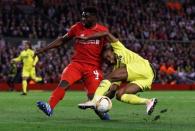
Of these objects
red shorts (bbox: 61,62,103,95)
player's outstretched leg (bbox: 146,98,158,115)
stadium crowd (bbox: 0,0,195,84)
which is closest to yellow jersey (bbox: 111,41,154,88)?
red shorts (bbox: 61,62,103,95)

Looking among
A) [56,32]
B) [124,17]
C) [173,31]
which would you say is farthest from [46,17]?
[173,31]

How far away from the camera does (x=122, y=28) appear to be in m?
41.4

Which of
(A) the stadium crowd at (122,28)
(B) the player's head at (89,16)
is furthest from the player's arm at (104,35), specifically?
(A) the stadium crowd at (122,28)

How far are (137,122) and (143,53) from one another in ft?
83.1

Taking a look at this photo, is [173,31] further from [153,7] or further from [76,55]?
[76,55]

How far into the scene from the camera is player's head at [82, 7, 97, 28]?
1406 cm

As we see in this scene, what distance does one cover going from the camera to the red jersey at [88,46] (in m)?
14.3

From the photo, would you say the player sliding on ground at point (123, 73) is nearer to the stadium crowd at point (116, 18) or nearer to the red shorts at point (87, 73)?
the red shorts at point (87, 73)

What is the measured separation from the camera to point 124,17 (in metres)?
42.6

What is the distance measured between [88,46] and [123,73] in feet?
3.21

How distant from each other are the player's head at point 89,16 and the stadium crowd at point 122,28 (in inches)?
804

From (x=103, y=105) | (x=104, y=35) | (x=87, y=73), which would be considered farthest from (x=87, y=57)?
(x=103, y=105)

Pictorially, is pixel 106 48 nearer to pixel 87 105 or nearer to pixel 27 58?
pixel 87 105

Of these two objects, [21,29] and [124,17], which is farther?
[124,17]
